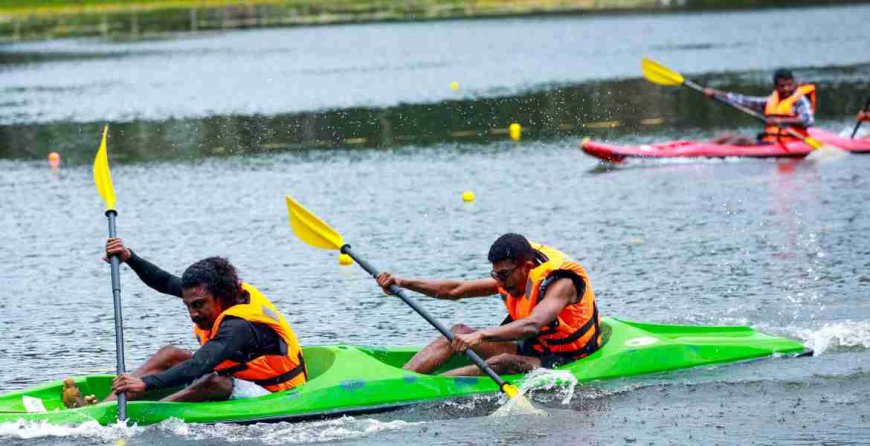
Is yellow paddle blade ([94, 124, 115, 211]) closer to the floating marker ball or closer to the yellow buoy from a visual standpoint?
the floating marker ball

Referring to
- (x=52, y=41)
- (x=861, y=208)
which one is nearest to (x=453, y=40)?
(x=52, y=41)

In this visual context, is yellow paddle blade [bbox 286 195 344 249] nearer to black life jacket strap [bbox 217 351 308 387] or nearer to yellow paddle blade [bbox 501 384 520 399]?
black life jacket strap [bbox 217 351 308 387]

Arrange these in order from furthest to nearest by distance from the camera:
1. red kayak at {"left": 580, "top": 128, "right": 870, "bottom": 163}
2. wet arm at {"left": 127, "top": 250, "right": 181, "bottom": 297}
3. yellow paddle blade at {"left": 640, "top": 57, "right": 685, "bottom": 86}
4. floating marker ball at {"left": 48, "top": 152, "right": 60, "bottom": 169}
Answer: yellow paddle blade at {"left": 640, "top": 57, "right": 685, "bottom": 86} < floating marker ball at {"left": 48, "top": 152, "right": 60, "bottom": 169} < red kayak at {"left": 580, "top": 128, "right": 870, "bottom": 163} < wet arm at {"left": 127, "top": 250, "right": 181, "bottom": 297}

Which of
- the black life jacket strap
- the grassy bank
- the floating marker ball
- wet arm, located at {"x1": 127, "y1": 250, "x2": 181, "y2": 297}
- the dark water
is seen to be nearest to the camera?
the black life jacket strap

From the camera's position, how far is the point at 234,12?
75688 mm

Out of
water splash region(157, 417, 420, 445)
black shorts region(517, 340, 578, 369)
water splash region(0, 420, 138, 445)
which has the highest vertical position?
black shorts region(517, 340, 578, 369)

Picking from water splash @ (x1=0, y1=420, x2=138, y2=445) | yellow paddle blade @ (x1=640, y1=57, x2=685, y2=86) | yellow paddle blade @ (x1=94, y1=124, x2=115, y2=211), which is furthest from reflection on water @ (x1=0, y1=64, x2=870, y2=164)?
water splash @ (x1=0, y1=420, x2=138, y2=445)

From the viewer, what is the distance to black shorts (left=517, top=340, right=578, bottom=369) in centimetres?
1123

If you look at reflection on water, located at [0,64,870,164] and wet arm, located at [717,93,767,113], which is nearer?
wet arm, located at [717,93,767,113]

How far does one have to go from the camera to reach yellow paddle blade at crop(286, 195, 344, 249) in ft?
40.1

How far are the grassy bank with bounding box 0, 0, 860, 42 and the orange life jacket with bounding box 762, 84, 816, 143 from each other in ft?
131

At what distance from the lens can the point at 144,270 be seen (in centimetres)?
1150

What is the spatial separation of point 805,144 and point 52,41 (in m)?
43.5

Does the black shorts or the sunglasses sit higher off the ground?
the sunglasses
